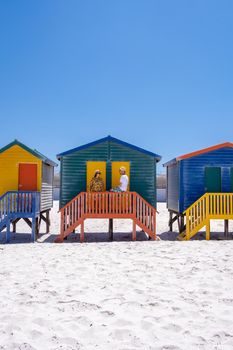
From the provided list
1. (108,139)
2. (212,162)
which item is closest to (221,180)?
(212,162)

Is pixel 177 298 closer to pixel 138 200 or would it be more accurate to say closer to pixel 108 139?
pixel 138 200

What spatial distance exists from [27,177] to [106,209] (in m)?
4.27

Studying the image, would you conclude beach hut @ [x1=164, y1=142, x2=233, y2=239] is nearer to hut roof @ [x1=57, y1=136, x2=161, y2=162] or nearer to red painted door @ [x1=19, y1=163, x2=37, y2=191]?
hut roof @ [x1=57, y1=136, x2=161, y2=162]

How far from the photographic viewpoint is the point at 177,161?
45.2 ft

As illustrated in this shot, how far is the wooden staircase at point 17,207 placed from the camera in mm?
11914

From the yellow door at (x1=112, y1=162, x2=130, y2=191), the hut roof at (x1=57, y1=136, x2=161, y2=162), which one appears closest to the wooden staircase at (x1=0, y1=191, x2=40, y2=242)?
the hut roof at (x1=57, y1=136, x2=161, y2=162)

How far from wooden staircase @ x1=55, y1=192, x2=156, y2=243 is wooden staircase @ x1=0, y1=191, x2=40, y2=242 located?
1.41m

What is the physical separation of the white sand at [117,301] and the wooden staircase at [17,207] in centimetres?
356

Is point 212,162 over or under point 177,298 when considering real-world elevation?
over

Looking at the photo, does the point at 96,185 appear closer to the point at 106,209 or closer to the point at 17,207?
the point at 106,209

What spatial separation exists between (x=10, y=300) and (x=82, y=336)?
5.97 ft

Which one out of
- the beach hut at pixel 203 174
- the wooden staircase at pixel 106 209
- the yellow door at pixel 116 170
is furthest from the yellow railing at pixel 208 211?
the yellow door at pixel 116 170

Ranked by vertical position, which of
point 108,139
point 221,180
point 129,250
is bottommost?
point 129,250

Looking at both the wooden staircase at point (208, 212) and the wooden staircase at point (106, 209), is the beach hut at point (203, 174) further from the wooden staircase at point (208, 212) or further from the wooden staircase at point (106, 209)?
the wooden staircase at point (106, 209)
